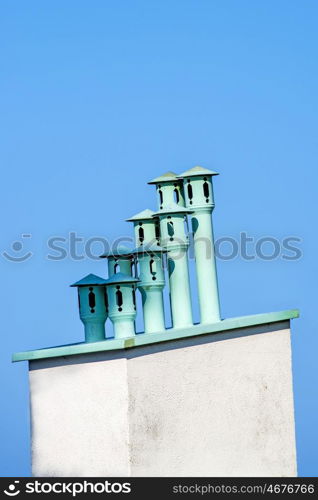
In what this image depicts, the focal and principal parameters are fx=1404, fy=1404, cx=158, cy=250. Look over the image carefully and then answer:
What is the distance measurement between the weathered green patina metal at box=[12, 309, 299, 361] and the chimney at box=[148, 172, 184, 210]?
1.08 m

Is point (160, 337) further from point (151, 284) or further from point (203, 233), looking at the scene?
point (203, 233)

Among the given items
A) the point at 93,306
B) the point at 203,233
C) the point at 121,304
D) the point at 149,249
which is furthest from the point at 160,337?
the point at 203,233

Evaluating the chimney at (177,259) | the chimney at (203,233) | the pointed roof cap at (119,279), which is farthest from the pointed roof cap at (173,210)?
the pointed roof cap at (119,279)

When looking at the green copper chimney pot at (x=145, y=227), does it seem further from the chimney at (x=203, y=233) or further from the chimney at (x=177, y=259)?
the chimney at (x=203, y=233)

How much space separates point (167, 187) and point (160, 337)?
5.19ft

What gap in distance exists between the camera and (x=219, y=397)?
1064cm

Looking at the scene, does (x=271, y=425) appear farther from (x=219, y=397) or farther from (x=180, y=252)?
(x=180, y=252)

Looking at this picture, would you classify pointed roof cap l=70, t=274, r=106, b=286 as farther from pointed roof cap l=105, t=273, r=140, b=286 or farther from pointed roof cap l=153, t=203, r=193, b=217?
pointed roof cap l=153, t=203, r=193, b=217

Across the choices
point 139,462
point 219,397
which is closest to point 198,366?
point 219,397

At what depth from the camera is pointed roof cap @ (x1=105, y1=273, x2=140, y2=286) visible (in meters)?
10.4

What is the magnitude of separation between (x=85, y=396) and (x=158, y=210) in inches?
72.8

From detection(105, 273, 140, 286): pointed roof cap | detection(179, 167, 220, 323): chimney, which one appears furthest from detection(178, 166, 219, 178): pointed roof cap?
detection(105, 273, 140, 286): pointed roof cap
